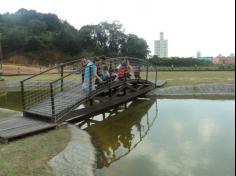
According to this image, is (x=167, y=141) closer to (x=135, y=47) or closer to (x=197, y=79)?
(x=197, y=79)

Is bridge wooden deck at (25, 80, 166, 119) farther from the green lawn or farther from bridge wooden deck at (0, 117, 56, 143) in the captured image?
the green lawn

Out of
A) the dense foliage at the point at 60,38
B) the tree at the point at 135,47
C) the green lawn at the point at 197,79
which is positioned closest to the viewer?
the green lawn at the point at 197,79

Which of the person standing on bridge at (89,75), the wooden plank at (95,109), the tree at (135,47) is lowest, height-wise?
the wooden plank at (95,109)

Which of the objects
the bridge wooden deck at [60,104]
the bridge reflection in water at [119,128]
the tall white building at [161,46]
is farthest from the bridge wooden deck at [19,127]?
the tall white building at [161,46]

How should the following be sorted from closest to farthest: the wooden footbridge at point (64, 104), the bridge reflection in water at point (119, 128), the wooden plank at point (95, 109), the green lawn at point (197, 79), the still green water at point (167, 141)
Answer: the still green water at point (167, 141) → the bridge reflection in water at point (119, 128) → the wooden footbridge at point (64, 104) → the wooden plank at point (95, 109) → the green lawn at point (197, 79)

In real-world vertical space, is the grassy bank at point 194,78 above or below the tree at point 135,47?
below

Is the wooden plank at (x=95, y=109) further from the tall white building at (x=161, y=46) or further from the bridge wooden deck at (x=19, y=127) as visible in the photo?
the tall white building at (x=161, y=46)

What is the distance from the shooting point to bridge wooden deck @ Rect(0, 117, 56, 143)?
23.8 ft

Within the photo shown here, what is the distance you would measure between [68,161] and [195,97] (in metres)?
11.0

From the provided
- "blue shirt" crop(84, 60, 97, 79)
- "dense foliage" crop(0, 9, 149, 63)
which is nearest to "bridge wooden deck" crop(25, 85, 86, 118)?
"blue shirt" crop(84, 60, 97, 79)

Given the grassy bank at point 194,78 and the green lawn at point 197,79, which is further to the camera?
the grassy bank at point 194,78

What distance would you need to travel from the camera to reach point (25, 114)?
30.9 feet

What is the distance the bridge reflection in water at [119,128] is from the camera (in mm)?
7538

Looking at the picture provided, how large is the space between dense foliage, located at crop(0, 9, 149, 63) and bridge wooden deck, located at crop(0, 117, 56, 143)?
46054 mm
